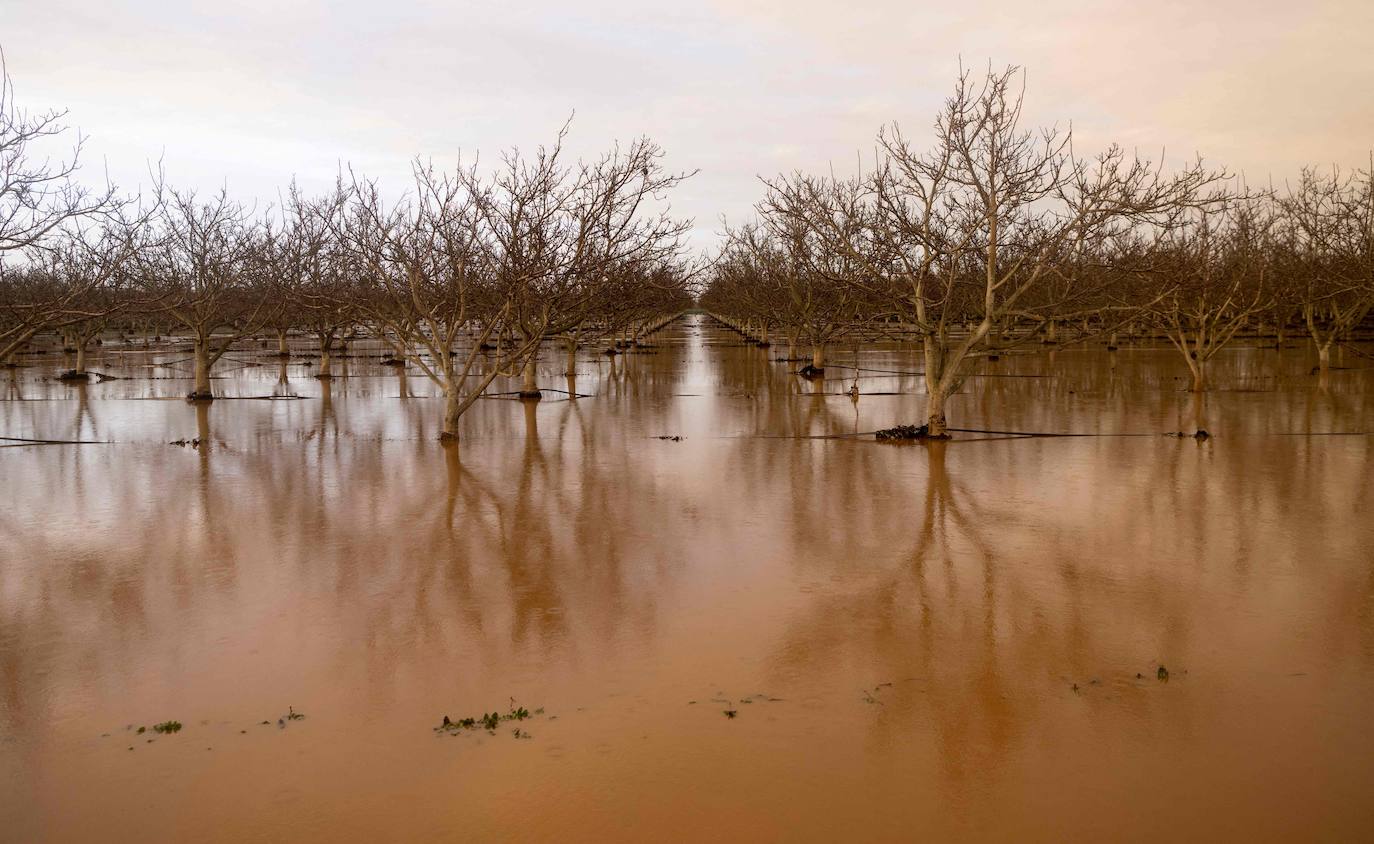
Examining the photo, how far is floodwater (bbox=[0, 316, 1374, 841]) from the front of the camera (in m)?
5.28

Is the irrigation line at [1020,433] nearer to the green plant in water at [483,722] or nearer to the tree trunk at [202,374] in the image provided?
the green plant in water at [483,722]

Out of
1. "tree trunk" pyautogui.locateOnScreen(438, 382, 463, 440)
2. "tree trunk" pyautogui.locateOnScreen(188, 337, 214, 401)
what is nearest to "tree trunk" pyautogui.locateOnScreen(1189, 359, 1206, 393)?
"tree trunk" pyautogui.locateOnScreen(438, 382, 463, 440)

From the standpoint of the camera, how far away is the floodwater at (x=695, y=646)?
17.3ft

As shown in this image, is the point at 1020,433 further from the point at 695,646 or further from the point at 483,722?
the point at 483,722

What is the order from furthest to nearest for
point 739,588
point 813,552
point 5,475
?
point 5,475, point 813,552, point 739,588

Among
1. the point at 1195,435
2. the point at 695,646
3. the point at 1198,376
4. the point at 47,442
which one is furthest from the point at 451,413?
the point at 1198,376

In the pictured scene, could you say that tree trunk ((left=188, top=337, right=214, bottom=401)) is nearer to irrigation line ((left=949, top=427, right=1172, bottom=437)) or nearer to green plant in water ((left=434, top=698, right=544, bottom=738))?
irrigation line ((left=949, top=427, right=1172, bottom=437))

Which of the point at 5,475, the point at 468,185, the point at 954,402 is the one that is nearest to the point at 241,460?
the point at 5,475

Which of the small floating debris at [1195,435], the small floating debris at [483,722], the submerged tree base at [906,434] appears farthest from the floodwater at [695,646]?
the submerged tree base at [906,434]

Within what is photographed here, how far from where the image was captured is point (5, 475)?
1579 cm

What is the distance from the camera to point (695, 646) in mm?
7664

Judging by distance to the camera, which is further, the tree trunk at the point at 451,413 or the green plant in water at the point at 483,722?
the tree trunk at the point at 451,413

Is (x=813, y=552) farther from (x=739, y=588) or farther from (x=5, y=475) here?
(x=5, y=475)

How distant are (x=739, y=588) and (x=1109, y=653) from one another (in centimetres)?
319
